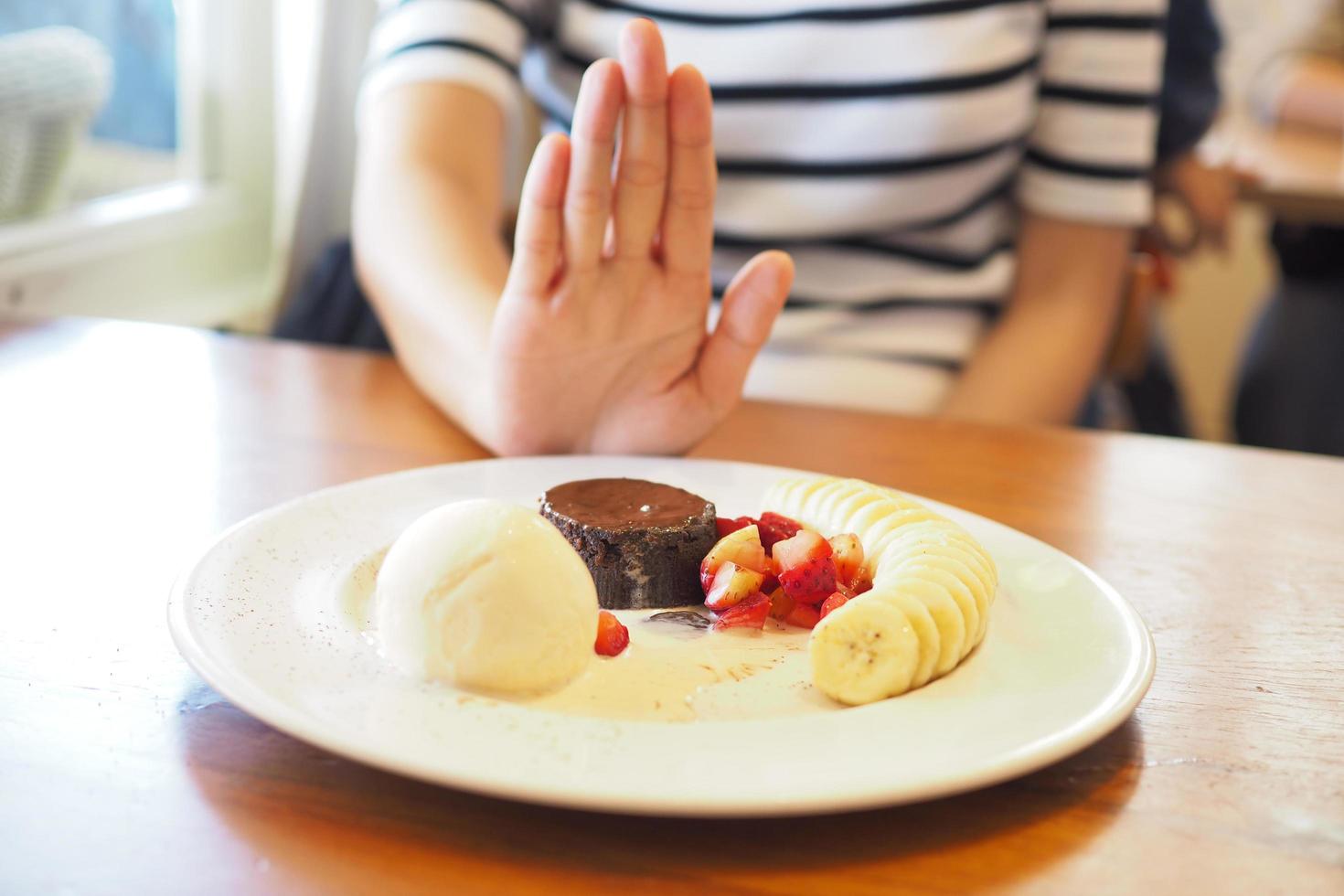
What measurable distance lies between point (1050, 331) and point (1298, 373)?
1308 millimetres

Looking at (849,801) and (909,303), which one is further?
(909,303)

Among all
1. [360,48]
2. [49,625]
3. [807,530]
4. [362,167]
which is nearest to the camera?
[49,625]

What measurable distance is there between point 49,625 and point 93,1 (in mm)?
1778

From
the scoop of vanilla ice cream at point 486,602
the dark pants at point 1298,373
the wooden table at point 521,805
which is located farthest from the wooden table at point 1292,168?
the scoop of vanilla ice cream at point 486,602

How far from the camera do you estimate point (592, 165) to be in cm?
87

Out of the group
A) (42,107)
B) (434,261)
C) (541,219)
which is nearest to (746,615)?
(541,219)

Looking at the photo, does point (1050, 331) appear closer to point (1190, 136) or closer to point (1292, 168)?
point (1190, 136)

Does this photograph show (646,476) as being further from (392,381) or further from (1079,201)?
(1079,201)

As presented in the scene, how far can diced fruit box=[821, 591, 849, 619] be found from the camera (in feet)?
2.22

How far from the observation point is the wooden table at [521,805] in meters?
0.46

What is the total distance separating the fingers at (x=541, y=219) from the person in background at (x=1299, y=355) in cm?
196

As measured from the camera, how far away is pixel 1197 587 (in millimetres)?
806

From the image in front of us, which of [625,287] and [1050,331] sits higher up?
[625,287]

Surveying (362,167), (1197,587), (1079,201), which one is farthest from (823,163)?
(1197,587)
